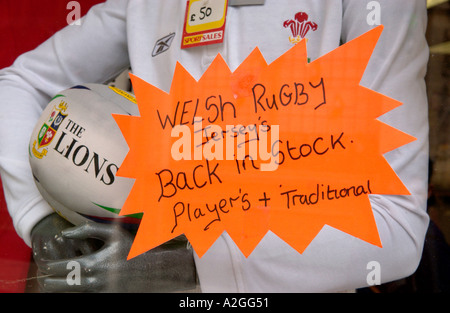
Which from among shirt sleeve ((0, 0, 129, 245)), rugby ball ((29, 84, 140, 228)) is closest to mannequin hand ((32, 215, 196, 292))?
rugby ball ((29, 84, 140, 228))

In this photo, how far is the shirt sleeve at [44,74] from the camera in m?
0.77

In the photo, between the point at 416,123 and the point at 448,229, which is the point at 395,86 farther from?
the point at 448,229

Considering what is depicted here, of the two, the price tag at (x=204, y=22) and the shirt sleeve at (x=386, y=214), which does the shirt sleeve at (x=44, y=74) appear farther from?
the shirt sleeve at (x=386, y=214)

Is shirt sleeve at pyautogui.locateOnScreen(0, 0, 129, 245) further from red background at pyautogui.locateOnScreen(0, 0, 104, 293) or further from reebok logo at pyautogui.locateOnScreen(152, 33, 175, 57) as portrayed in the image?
reebok logo at pyautogui.locateOnScreen(152, 33, 175, 57)

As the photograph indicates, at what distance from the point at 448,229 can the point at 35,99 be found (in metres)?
0.69

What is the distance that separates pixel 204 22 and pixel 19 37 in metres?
0.40

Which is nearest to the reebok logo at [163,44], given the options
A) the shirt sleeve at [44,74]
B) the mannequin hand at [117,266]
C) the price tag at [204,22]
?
the price tag at [204,22]

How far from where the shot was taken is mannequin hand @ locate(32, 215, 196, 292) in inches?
22.4

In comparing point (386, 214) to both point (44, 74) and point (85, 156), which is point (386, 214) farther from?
point (44, 74)

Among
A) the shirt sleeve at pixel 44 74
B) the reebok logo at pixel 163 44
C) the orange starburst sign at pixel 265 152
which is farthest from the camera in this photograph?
the shirt sleeve at pixel 44 74

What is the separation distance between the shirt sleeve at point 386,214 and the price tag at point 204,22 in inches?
6.0

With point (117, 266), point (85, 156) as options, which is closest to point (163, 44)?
point (85, 156)

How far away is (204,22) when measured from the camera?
1.97 feet

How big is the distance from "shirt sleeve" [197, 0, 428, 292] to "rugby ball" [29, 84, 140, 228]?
0.50 ft
